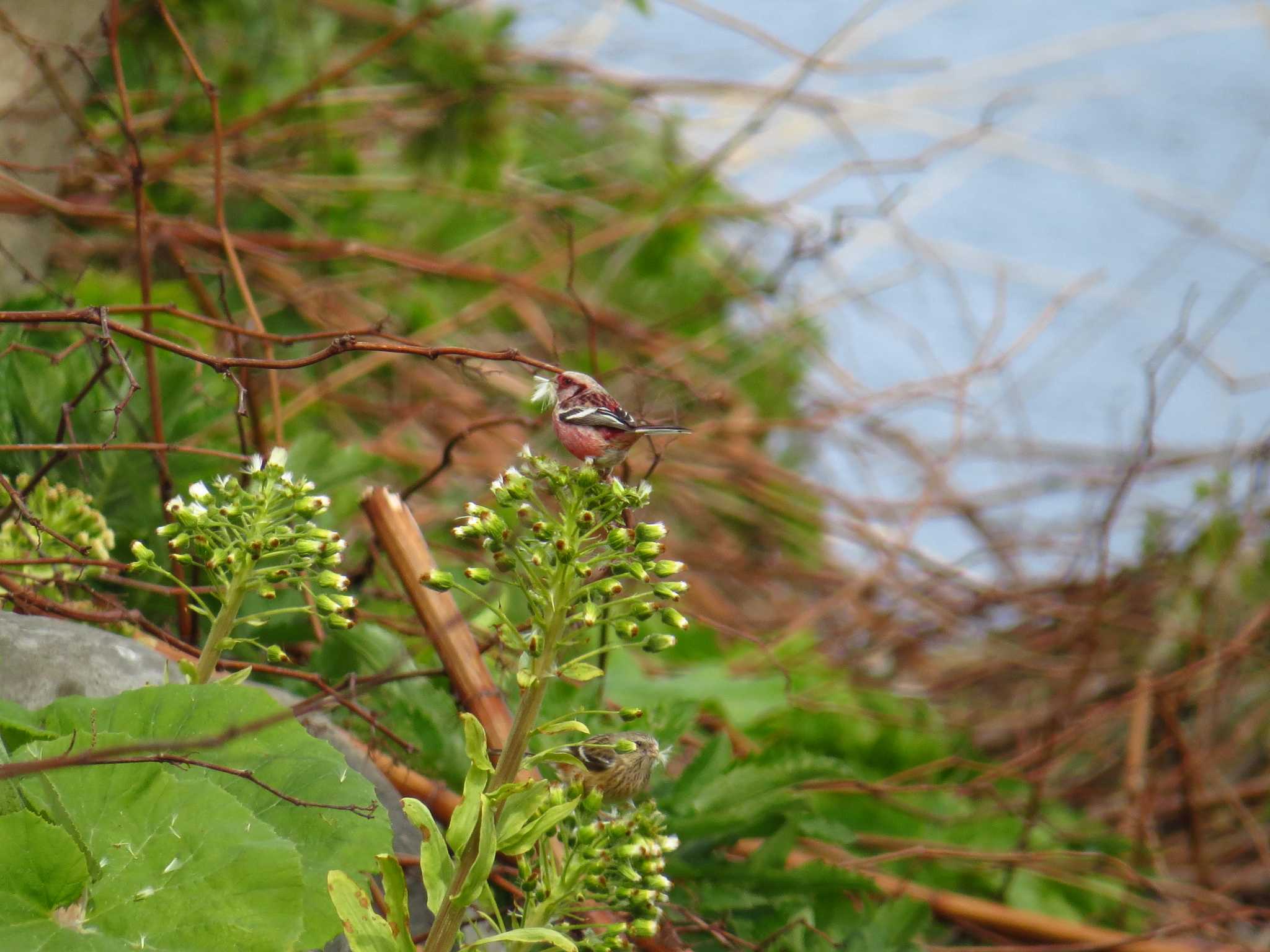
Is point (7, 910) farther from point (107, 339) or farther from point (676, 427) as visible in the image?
point (676, 427)

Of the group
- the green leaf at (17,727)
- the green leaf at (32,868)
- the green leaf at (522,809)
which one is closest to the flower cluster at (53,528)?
the green leaf at (17,727)

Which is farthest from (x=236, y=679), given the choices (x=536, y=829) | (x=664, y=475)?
(x=664, y=475)

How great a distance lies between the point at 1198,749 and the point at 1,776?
254 cm

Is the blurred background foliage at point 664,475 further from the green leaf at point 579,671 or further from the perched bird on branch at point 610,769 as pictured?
the green leaf at point 579,671

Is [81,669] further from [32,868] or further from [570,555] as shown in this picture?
[570,555]

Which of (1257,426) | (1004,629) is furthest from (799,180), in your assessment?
(1004,629)

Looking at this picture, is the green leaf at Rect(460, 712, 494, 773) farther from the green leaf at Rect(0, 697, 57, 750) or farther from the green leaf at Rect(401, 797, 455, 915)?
the green leaf at Rect(0, 697, 57, 750)

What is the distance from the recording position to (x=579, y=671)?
0.82 metres

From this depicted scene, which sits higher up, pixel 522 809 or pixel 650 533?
pixel 650 533

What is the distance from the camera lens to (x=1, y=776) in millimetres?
588

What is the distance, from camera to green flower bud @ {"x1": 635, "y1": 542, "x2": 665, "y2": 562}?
2.57ft

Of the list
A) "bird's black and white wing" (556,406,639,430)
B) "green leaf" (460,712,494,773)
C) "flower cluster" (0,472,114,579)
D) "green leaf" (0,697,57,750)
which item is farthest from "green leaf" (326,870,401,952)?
"flower cluster" (0,472,114,579)

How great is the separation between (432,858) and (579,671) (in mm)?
149

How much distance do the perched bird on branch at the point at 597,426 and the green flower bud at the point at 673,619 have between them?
0.36 feet
